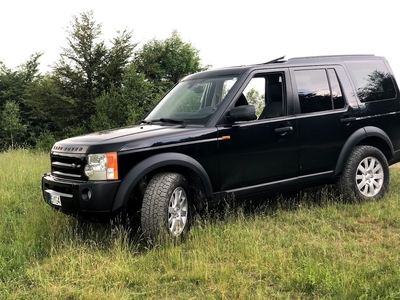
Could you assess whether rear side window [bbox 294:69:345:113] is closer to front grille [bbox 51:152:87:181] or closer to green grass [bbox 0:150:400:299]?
green grass [bbox 0:150:400:299]

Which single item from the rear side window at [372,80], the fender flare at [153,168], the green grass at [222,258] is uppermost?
the rear side window at [372,80]

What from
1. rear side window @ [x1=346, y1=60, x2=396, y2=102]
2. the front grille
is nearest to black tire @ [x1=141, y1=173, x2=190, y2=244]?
the front grille

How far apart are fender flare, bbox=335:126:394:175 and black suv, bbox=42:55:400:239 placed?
0.05 feet

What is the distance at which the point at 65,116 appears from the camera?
1121 inches

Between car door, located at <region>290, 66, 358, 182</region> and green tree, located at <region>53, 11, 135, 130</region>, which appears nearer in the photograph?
car door, located at <region>290, 66, 358, 182</region>

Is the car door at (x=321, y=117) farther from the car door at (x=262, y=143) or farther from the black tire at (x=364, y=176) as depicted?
the black tire at (x=364, y=176)

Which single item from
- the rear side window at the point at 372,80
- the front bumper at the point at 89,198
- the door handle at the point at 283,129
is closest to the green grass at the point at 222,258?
the front bumper at the point at 89,198

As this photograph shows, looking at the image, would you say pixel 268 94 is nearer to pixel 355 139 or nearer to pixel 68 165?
pixel 355 139

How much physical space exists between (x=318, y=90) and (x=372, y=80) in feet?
3.81

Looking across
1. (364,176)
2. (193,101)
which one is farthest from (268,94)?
(364,176)

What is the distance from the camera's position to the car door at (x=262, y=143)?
14.8 feet

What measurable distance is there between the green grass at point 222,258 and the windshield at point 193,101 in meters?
1.21

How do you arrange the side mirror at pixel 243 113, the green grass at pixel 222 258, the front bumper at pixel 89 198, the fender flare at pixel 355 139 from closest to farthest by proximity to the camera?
the green grass at pixel 222 258 → the front bumper at pixel 89 198 → the side mirror at pixel 243 113 → the fender flare at pixel 355 139

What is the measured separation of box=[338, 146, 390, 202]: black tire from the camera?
5.48 metres
